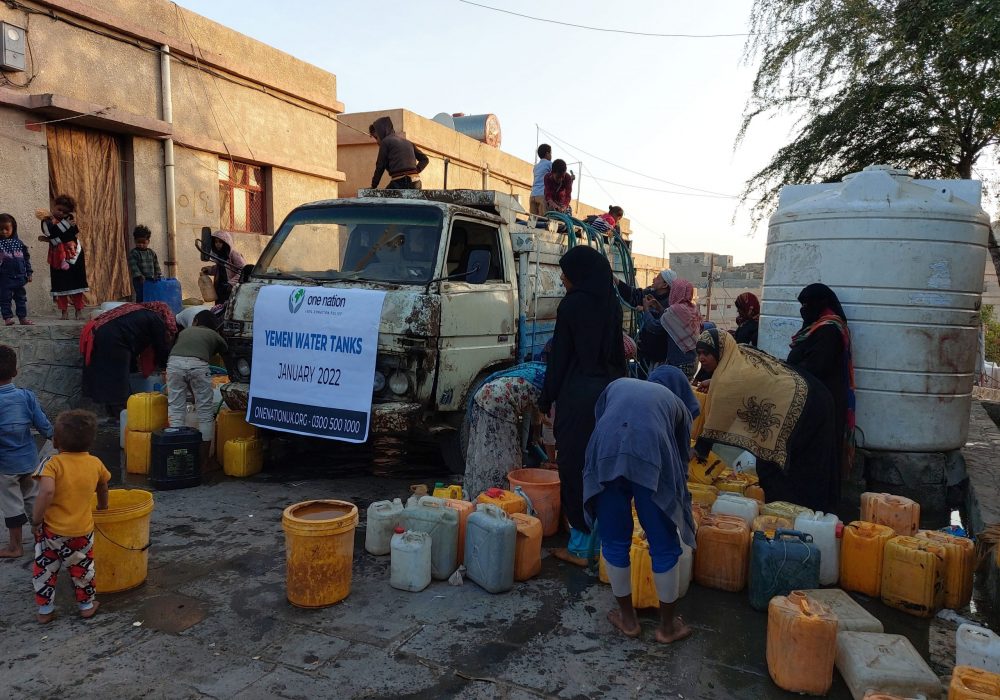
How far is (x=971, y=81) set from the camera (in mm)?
8133

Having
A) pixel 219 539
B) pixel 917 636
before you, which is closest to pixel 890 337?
pixel 917 636

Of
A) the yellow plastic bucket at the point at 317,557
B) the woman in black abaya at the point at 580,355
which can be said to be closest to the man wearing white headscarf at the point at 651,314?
the woman in black abaya at the point at 580,355

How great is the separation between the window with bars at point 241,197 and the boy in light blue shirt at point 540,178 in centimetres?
537

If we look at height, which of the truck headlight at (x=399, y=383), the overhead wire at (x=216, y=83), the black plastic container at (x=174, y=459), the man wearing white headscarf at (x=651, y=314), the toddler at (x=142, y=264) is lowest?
the black plastic container at (x=174, y=459)

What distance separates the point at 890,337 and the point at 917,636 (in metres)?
2.70

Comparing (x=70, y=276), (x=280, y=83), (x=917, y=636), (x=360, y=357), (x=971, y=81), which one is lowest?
(x=917, y=636)

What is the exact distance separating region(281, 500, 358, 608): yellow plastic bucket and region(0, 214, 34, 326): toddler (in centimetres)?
603

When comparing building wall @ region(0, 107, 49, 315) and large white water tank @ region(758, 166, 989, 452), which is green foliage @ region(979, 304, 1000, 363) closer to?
large white water tank @ region(758, 166, 989, 452)

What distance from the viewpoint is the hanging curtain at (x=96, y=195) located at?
370 inches

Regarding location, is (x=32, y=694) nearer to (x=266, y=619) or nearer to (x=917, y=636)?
(x=266, y=619)

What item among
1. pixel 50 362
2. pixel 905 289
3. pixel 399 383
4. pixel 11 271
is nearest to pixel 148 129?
pixel 11 271

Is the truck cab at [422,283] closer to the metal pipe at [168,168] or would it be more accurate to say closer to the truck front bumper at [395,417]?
the truck front bumper at [395,417]

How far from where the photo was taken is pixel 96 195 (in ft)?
32.7

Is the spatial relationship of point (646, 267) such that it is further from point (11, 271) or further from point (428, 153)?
point (11, 271)
